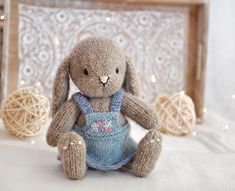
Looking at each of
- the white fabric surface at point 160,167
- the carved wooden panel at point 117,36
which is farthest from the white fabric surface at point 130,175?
the carved wooden panel at point 117,36

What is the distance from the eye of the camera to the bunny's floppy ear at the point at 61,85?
72 cm

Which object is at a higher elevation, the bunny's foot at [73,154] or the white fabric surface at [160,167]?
the bunny's foot at [73,154]

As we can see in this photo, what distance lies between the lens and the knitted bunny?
68 cm

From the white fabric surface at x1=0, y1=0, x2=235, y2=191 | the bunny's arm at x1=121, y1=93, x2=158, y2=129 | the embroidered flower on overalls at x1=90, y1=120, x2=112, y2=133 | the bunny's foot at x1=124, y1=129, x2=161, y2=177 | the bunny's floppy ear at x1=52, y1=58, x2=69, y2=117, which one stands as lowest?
the white fabric surface at x1=0, y1=0, x2=235, y2=191

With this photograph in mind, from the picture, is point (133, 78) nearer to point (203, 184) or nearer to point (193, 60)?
point (203, 184)

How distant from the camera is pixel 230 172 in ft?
2.39

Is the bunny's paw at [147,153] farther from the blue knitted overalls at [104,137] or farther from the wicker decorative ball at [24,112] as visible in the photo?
the wicker decorative ball at [24,112]

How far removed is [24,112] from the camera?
89 centimetres

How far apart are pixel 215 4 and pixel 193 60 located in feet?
0.78

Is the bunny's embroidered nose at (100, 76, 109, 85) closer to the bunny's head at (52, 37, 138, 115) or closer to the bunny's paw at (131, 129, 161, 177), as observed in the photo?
the bunny's head at (52, 37, 138, 115)

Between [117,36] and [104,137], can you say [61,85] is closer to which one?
[104,137]

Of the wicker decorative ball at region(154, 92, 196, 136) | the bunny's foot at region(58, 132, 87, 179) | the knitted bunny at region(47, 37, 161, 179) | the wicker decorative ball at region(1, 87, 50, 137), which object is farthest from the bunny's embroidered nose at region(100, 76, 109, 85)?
the wicker decorative ball at region(154, 92, 196, 136)

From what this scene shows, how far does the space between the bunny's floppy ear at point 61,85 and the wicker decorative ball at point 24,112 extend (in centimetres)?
17

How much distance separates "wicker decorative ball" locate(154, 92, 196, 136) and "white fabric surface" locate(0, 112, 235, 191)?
0.08 meters
